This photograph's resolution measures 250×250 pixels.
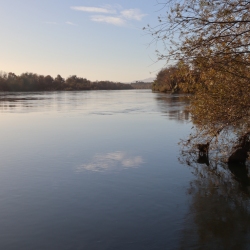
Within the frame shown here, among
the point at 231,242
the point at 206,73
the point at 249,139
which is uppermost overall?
the point at 206,73

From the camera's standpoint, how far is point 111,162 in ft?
39.4

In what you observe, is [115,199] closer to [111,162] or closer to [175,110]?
[111,162]

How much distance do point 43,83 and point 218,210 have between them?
113 metres

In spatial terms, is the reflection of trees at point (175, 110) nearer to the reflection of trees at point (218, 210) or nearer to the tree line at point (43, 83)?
the reflection of trees at point (218, 210)

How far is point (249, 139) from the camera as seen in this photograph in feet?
39.6

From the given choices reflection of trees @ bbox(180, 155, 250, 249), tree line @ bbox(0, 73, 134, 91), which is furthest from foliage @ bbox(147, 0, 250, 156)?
tree line @ bbox(0, 73, 134, 91)

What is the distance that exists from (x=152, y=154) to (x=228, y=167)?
9.62ft

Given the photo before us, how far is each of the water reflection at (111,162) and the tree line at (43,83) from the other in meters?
94.2

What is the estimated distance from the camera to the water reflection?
11375 millimetres

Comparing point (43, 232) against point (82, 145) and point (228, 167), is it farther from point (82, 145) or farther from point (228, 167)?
point (82, 145)

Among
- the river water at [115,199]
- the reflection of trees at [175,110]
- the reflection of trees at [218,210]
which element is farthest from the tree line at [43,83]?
the reflection of trees at [218,210]

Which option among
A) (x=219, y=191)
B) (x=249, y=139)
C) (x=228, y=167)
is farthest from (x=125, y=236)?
(x=249, y=139)

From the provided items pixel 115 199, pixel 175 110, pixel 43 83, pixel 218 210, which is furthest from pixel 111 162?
pixel 43 83

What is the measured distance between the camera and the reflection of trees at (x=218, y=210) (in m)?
6.43
